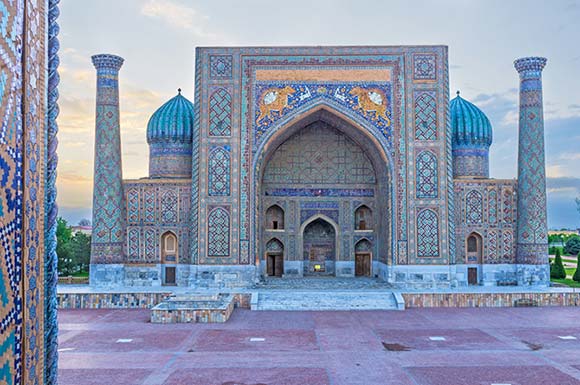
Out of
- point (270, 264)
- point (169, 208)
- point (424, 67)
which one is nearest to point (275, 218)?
point (270, 264)

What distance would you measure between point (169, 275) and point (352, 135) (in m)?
5.18

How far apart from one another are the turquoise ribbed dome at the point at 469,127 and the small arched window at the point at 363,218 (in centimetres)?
268

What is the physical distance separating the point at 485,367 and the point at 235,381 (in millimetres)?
2689

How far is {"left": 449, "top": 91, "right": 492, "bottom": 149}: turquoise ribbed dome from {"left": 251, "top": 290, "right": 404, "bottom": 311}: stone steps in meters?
4.82

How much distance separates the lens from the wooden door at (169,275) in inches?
485

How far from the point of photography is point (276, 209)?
1341cm

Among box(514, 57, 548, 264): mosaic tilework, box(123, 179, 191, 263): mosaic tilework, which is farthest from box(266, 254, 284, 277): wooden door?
box(514, 57, 548, 264): mosaic tilework

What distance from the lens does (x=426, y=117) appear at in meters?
11.9

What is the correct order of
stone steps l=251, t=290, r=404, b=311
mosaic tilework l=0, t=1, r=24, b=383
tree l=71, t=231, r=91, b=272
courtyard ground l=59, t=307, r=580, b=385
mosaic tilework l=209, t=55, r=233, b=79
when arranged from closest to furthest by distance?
mosaic tilework l=0, t=1, r=24, b=383 → courtyard ground l=59, t=307, r=580, b=385 → stone steps l=251, t=290, r=404, b=311 → mosaic tilework l=209, t=55, r=233, b=79 → tree l=71, t=231, r=91, b=272

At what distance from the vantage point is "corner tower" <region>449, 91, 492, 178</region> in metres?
13.4

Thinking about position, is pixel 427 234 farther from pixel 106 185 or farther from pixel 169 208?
pixel 106 185

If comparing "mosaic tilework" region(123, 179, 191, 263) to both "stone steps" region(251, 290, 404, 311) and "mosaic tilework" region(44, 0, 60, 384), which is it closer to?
"stone steps" region(251, 290, 404, 311)

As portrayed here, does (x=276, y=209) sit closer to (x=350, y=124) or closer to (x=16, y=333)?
(x=350, y=124)

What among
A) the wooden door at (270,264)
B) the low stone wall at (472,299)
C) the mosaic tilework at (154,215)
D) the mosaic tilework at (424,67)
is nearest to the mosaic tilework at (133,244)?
the mosaic tilework at (154,215)
